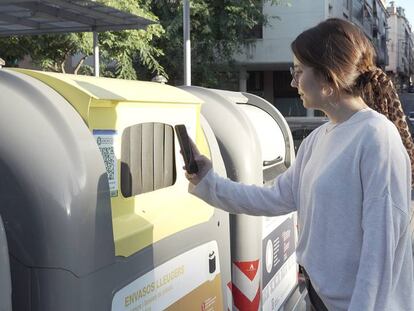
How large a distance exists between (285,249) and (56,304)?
232 centimetres

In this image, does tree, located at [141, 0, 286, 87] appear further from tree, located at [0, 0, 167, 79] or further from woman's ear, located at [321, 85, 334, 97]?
woman's ear, located at [321, 85, 334, 97]

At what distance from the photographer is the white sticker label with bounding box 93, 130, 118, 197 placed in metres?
1.94

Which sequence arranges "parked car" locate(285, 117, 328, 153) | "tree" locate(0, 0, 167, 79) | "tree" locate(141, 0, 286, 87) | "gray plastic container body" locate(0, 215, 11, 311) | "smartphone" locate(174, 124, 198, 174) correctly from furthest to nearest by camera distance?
"tree" locate(141, 0, 286, 87)
"tree" locate(0, 0, 167, 79)
"parked car" locate(285, 117, 328, 153)
"smartphone" locate(174, 124, 198, 174)
"gray plastic container body" locate(0, 215, 11, 311)

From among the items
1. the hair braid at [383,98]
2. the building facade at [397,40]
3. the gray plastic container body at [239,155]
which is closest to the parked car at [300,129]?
the gray plastic container body at [239,155]

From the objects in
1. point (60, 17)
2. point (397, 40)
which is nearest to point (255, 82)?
point (60, 17)

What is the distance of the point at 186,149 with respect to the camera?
2.06 metres

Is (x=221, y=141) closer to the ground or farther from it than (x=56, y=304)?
farther from it

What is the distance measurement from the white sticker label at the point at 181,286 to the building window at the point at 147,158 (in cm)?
32

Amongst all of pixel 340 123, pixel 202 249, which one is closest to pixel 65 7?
pixel 202 249

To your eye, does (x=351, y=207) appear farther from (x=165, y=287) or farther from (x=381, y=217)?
(x=165, y=287)

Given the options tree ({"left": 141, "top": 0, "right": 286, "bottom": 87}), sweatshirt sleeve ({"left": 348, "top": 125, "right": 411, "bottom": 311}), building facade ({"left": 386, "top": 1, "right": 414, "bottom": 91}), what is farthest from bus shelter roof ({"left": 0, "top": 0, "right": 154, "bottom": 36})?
building facade ({"left": 386, "top": 1, "right": 414, "bottom": 91})

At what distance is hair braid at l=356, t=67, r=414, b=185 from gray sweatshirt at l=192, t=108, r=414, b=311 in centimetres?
9

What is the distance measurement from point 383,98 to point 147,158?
3.21 feet

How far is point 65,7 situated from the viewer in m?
6.73
